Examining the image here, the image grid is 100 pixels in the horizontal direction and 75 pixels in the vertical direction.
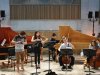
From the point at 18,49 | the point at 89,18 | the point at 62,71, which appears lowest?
the point at 62,71

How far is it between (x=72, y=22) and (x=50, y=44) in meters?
7.86

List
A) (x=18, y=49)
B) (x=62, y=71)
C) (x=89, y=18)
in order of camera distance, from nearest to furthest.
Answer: (x=18, y=49) → (x=62, y=71) → (x=89, y=18)

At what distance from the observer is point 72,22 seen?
2216 centimetres

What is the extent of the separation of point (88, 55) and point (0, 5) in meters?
10.4

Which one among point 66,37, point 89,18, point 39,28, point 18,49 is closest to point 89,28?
point 89,18

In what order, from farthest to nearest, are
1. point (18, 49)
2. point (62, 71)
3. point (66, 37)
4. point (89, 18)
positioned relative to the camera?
1. point (89, 18)
2. point (66, 37)
3. point (62, 71)
4. point (18, 49)

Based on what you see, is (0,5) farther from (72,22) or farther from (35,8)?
(72,22)

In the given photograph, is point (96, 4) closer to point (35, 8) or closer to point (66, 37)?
point (35, 8)

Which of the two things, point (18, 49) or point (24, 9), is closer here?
point (18, 49)

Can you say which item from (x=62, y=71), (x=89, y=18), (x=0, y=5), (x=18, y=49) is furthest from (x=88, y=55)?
(x=0, y=5)

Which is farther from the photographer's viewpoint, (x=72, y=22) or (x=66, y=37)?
(x=72, y=22)

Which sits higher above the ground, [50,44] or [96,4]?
[96,4]

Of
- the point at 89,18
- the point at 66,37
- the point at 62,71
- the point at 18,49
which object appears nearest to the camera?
the point at 18,49

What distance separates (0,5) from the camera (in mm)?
22000
